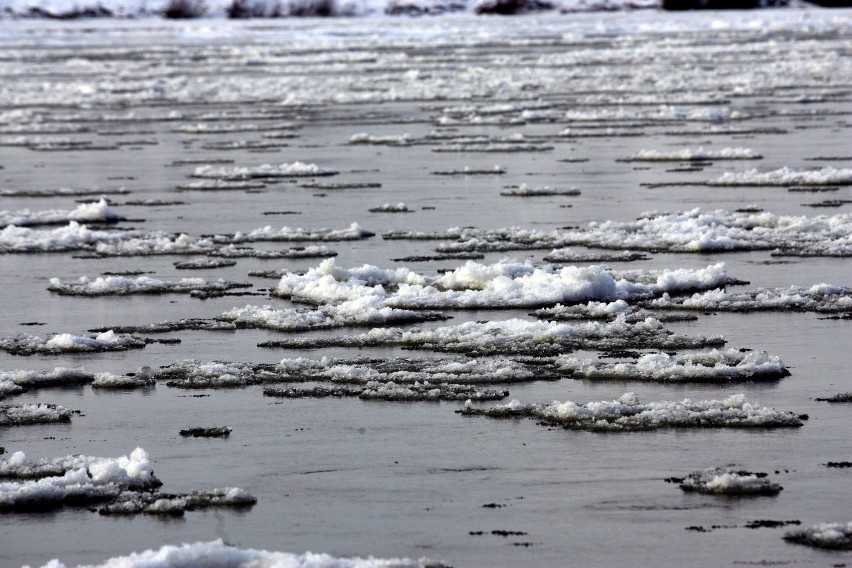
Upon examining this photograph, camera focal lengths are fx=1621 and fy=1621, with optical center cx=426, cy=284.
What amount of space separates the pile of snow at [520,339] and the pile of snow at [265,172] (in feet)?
30.0

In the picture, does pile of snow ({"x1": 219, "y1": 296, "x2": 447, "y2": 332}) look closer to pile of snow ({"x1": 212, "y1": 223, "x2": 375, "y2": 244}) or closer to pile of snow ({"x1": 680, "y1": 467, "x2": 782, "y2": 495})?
pile of snow ({"x1": 212, "y1": 223, "x2": 375, "y2": 244})

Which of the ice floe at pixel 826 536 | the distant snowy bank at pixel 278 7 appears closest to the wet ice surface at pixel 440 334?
the ice floe at pixel 826 536

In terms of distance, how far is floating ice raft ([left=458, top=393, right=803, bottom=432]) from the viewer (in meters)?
7.18

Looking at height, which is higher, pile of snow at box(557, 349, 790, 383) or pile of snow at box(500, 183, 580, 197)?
pile of snow at box(557, 349, 790, 383)

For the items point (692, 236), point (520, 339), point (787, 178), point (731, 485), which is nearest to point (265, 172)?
point (787, 178)

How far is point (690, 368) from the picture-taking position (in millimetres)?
8094

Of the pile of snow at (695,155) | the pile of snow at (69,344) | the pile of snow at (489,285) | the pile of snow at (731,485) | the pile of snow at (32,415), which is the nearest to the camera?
the pile of snow at (731,485)

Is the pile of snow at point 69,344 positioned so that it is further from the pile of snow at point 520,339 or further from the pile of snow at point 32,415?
the pile of snow at point 32,415

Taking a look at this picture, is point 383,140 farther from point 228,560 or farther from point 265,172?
point 228,560

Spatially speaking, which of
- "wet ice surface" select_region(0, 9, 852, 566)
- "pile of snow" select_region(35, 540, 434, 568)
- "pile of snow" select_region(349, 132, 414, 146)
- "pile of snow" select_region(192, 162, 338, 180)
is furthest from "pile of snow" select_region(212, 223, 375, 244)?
"pile of snow" select_region(349, 132, 414, 146)

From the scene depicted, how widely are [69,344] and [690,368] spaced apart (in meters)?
3.51

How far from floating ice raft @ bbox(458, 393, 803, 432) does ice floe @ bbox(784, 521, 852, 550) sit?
1466mm

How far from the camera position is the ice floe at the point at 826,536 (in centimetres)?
558

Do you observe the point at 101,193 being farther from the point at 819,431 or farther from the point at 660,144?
the point at 819,431
